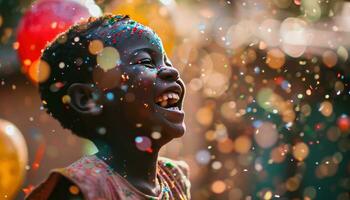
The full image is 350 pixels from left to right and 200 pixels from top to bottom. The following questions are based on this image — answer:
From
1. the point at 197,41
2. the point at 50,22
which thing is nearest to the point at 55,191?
the point at 50,22

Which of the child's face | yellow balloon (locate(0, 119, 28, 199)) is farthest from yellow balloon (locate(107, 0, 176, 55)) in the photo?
the child's face

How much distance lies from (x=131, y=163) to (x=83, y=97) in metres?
0.23

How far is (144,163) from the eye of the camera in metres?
1.88

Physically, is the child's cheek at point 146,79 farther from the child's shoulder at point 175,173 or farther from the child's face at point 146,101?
the child's shoulder at point 175,173

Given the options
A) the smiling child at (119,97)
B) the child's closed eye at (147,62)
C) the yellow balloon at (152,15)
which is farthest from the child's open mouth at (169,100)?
the yellow balloon at (152,15)

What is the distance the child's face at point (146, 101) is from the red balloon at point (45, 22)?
1.06m

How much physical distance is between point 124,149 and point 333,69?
3495mm

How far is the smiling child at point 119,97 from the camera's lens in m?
1.84

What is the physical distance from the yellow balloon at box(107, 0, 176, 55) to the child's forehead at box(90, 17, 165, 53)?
1.19 meters

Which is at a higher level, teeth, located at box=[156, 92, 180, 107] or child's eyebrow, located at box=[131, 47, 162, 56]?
child's eyebrow, located at box=[131, 47, 162, 56]

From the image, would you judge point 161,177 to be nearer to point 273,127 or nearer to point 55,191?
point 55,191

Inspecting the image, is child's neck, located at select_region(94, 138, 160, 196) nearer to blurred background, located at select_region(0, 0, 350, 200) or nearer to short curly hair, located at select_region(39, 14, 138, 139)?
short curly hair, located at select_region(39, 14, 138, 139)

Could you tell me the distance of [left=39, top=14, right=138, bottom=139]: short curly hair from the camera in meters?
1.89

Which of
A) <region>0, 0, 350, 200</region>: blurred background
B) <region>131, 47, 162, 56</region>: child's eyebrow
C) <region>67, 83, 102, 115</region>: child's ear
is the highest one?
<region>131, 47, 162, 56</region>: child's eyebrow
